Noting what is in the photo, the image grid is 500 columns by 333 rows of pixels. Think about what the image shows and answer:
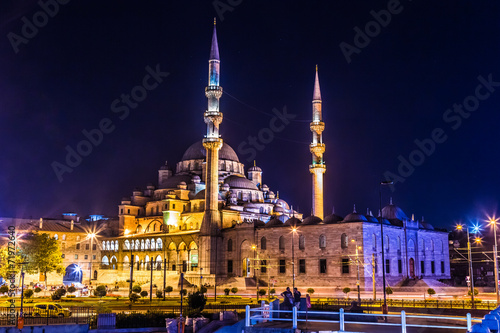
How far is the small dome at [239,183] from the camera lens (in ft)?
271

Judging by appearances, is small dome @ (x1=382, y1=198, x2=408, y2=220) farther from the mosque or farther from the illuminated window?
the illuminated window

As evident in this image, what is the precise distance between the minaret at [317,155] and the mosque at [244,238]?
12 cm

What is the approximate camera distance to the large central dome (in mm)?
86938

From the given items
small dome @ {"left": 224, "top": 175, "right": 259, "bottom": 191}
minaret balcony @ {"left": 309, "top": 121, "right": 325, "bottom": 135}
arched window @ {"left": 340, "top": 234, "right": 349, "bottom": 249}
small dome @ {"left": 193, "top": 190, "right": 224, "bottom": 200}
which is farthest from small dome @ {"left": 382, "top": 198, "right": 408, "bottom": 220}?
small dome @ {"left": 193, "top": 190, "right": 224, "bottom": 200}

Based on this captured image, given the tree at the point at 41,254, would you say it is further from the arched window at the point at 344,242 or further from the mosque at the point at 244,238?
the arched window at the point at 344,242

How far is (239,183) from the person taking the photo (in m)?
83.2

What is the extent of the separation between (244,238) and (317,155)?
13641 millimetres

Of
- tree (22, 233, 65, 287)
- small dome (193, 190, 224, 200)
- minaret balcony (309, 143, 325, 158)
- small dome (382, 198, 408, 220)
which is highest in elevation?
minaret balcony (309, 143, 325, 158)

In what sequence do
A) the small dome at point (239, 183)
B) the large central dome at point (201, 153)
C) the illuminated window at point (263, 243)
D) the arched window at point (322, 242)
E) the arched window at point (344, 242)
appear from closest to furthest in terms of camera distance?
the arched window at point (344, 242) < the arched window at point (322, 242) < the illuminated window at point (263, 243) < the small dome at point (239, 183) < the large central dome at point (201, 153)

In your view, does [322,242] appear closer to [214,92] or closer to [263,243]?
[263,243]

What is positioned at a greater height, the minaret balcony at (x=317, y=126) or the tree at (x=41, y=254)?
the minaret balcony at (x=317, y=126)

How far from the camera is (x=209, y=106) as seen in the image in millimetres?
64938

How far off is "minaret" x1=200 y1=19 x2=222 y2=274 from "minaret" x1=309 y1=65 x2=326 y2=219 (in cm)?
1197

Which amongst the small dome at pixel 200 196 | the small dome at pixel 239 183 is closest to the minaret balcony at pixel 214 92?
the small dome at pixel 200 196
